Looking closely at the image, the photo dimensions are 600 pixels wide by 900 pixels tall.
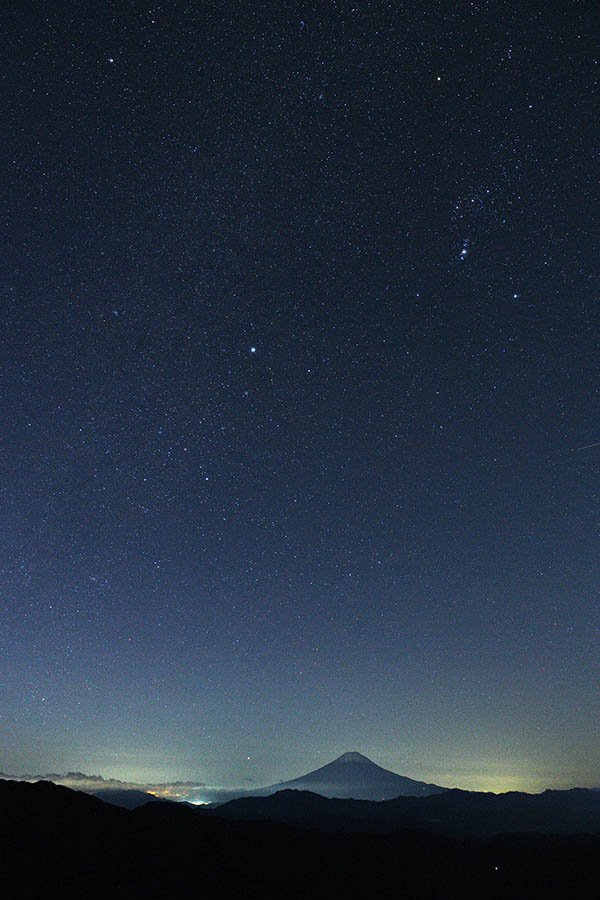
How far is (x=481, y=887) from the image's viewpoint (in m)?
98.5

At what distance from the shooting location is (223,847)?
97.0 meters

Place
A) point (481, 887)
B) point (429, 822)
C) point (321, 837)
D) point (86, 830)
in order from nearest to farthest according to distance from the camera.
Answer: point (86, 830)
point (481, 887)
point (321, 837)
point (429, 822)

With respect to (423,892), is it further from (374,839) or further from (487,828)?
(487,828)

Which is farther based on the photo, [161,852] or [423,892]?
[423,892]

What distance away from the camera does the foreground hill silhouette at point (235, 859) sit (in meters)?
72.8

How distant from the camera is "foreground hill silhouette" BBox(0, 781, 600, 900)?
72.8 metres

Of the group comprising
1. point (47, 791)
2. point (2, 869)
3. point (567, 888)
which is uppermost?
point (47, 791)

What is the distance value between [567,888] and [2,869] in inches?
3245

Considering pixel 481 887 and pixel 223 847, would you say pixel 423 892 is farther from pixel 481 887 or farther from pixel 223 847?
pixel 223 847

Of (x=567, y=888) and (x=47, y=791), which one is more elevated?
(x=47, y=791)

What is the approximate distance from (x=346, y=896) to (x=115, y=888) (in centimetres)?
3432

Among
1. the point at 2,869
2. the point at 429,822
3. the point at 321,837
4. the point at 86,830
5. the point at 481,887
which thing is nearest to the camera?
the point at 2,869

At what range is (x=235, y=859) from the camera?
304ft

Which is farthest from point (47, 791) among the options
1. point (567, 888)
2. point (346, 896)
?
point (567, 888)
